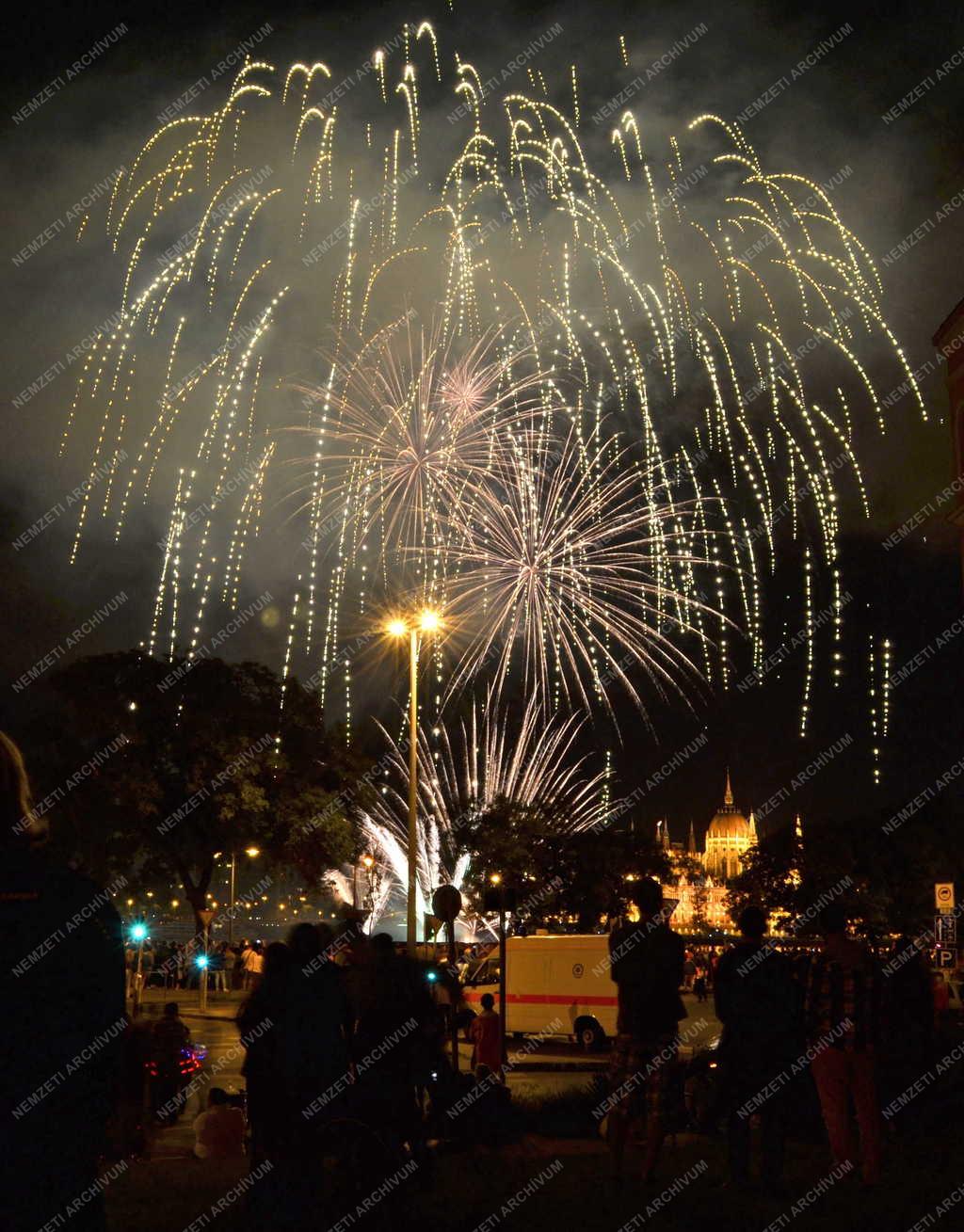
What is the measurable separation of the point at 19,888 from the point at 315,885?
42.0m

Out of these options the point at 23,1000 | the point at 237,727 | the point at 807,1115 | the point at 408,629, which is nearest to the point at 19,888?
the point at 23,1000

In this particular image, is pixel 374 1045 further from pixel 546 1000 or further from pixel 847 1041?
pixel 546 1000

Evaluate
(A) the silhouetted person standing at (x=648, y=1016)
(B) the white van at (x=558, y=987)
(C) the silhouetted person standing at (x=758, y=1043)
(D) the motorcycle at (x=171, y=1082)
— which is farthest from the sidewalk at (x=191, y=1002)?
(C) the silhouetted person standing at (x=758, y=1043)

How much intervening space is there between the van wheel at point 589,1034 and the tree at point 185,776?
1469cm

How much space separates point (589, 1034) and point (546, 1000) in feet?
5.25

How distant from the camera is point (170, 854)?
4269 cm

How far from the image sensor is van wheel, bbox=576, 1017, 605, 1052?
28766mm

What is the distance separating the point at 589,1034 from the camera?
28.9 meters

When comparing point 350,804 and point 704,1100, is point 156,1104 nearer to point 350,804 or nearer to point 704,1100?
point 704,1100

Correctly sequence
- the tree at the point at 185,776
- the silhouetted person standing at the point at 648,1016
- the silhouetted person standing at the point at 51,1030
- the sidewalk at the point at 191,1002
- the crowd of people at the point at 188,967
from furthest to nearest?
the crowd of people at the point at 188,967
the tree at the point at 185,776
the sidewalk at the point at 191,1002
the silhouetted person standing at the point at 648,1016
the silhouetted person standing at the point at 51,1030

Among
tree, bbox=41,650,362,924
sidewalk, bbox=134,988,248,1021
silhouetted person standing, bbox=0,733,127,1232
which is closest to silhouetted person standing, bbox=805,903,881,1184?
silhouetted person standing, bbox=0,733,127,1232

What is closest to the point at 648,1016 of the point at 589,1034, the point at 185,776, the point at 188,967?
the point at 589,1034

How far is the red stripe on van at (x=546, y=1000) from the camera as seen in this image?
96.3 feet

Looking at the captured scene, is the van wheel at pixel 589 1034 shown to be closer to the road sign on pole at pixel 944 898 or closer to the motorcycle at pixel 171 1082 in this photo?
the road sign on pole at pixel 944 898
